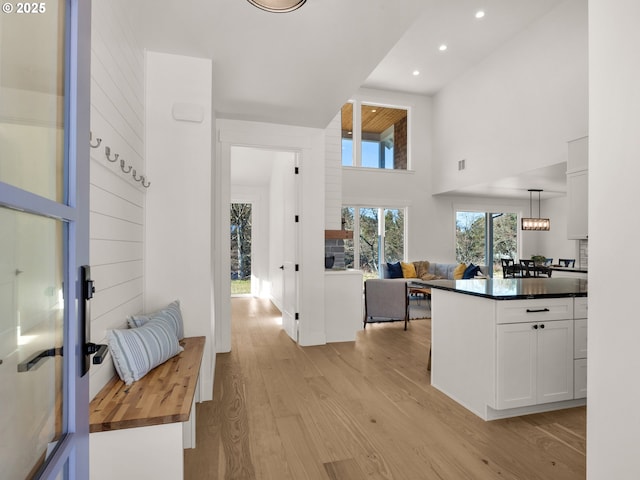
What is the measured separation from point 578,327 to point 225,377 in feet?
9.42

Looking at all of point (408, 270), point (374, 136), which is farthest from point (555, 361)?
point (374, 136)

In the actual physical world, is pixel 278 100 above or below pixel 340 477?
above

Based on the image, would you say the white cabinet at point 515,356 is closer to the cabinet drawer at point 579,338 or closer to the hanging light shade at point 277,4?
the cabinet drawer at point 579,338

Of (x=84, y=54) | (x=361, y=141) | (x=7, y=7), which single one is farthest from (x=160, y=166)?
(x=361, y=141)

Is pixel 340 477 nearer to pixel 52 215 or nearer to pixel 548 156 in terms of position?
pixel 52 215

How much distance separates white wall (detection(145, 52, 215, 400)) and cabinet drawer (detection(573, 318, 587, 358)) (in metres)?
2.71

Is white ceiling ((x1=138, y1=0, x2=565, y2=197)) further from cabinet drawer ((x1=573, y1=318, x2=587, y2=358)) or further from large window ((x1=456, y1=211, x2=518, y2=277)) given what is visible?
large window ((x1=456, y1=211, x2=518, y2=277))

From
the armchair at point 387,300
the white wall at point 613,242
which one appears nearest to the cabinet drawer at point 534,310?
the white wall at point 613,242

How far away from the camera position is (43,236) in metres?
0.70

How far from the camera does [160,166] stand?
8.57 ft

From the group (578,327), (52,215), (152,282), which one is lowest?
(578,327)

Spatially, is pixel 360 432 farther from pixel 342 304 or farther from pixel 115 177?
pixel 342 304

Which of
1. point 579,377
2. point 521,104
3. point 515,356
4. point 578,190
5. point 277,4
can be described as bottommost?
point 579,377

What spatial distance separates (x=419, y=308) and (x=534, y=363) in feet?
14.1
